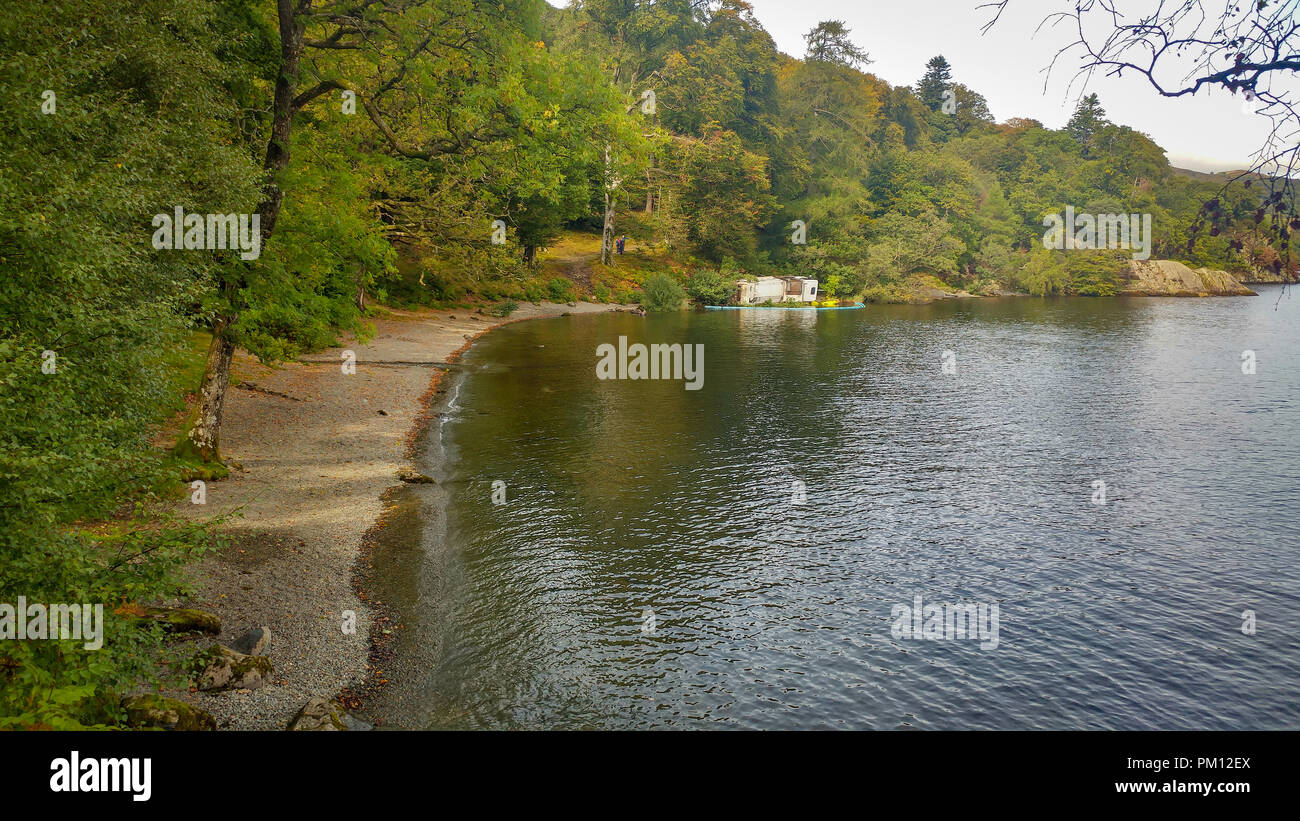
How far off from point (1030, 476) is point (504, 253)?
41.3 metres

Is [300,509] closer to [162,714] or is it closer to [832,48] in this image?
[162,714]

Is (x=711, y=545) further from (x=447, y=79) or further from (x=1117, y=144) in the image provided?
(x=1117, y=144)

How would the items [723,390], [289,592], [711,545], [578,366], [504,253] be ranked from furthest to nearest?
[504,253], [578,366], [723,390], [711,545], [289,592]

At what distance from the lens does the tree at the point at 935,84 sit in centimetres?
16425

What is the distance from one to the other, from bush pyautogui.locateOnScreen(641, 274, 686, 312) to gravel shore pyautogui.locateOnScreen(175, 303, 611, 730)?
5103 cm

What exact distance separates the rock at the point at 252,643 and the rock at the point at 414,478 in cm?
1112

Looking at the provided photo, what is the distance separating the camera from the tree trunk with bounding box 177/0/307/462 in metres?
21.2

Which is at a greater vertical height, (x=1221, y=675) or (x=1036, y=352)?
(x=1036, y=352)

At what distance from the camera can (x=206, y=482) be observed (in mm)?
21609


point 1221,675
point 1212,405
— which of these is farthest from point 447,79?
point 1212,405

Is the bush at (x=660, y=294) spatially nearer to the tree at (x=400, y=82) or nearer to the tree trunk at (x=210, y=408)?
the tree at (x=400, y=82)

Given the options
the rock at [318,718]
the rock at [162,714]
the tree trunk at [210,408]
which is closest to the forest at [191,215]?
the tree trunk at [210,408]

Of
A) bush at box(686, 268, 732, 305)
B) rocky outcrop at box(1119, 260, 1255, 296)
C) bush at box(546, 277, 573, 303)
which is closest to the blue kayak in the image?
bush at box(686, 268, 732, 305)

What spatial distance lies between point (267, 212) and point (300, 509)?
27.7 feet
